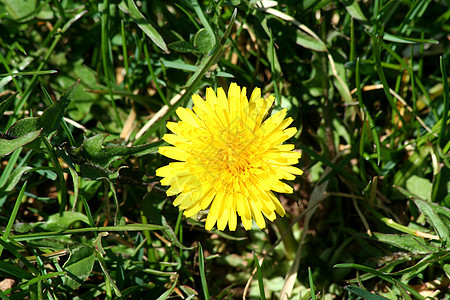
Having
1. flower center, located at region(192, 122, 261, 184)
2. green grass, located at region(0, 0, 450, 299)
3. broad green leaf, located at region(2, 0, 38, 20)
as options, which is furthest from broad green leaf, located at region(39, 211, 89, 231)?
broad green leaf, located at region(2, 0, 38, 20)

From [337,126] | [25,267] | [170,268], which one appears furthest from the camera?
[337,126]

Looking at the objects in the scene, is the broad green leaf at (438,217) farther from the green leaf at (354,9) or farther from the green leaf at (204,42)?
the green leaf at (204,42)

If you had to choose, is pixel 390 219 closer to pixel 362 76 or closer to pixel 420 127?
pixel 420 127

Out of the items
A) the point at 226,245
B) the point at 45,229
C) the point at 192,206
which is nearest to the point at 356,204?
the point at 226,245

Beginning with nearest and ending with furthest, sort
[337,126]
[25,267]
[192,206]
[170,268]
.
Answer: [192,206] → [25,267] → [170,268] → [337,126]

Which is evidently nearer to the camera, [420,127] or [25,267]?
[25,267]

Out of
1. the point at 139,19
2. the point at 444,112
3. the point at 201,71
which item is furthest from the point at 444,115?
the point at 139,19
